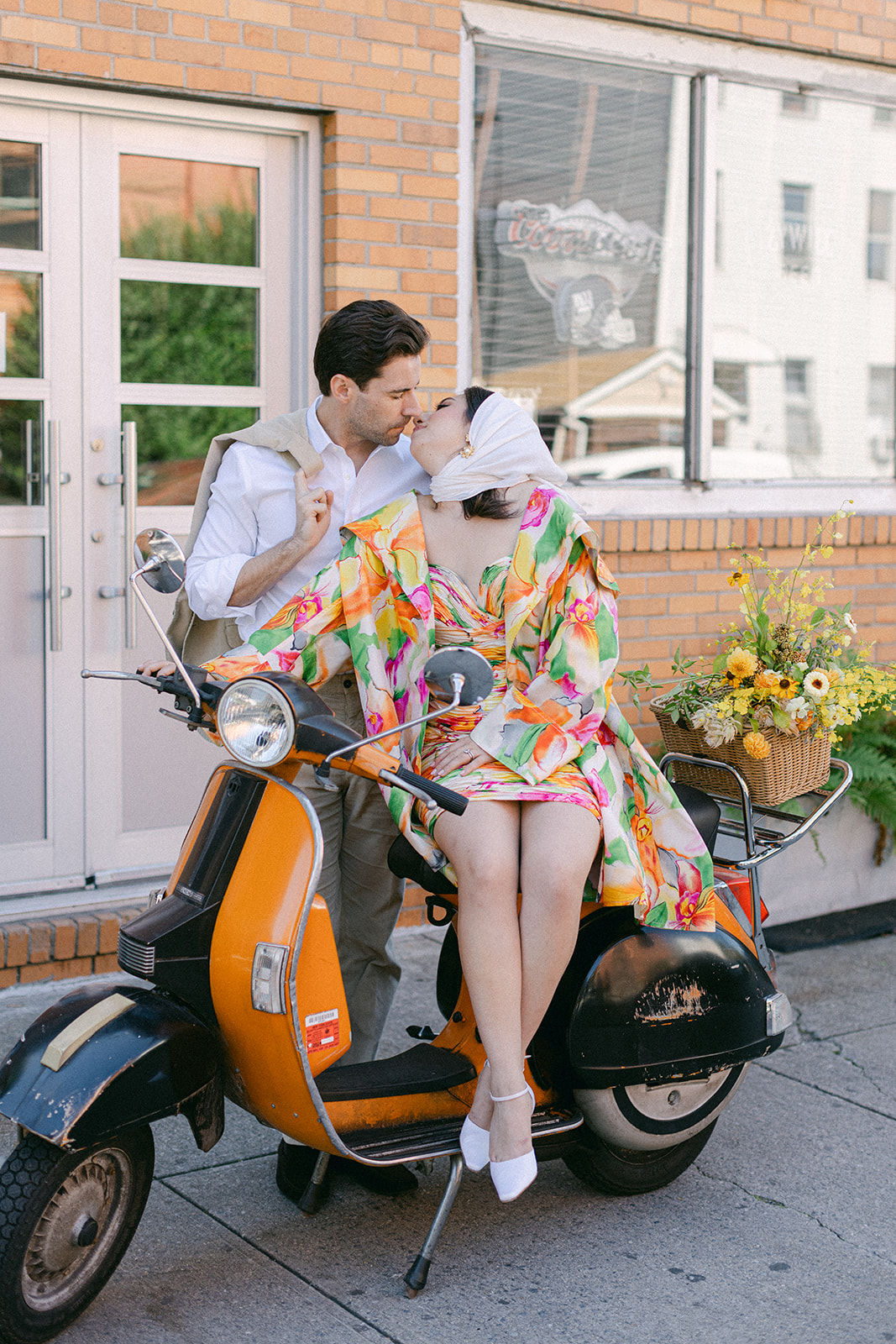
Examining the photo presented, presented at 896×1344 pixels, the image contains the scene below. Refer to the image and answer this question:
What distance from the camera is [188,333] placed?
4797mm

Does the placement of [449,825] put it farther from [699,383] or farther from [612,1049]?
[699,383]

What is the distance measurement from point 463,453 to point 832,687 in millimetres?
1496

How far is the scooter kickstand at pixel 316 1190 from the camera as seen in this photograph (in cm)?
331

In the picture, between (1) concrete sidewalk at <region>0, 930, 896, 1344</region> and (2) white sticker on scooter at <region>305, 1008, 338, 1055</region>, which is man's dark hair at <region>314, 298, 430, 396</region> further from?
(1) concrete sidewalk at <region>0, 930, 896, 1344</region>

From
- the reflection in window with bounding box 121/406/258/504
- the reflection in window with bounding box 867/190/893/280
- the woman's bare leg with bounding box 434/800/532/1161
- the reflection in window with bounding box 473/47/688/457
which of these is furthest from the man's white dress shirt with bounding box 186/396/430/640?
the reflection in window with bounding box 867/190/893/280

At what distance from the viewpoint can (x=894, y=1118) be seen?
13.0 feet

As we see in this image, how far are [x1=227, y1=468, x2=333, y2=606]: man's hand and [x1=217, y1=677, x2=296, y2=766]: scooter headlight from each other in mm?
616

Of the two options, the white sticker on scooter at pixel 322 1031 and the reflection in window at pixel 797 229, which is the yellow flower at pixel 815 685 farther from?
the reflection in window at pixel 797 229

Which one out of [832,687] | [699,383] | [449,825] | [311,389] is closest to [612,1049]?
[449,825]

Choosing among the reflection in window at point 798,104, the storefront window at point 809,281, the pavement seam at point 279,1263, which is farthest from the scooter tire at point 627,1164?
the reflection in window at point 798,104

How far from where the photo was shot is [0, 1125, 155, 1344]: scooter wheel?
2.61m

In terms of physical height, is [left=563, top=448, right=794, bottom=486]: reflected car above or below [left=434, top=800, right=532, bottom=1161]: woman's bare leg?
above

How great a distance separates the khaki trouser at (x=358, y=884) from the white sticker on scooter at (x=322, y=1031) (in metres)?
0.55

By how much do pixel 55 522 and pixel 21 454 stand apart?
0.76 feet
